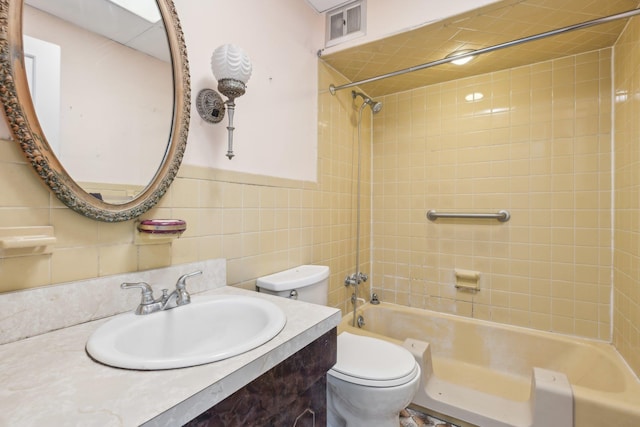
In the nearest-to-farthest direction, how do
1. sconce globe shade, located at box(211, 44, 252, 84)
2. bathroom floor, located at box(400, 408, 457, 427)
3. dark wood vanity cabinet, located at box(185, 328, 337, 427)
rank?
dark wood vanity cabinet, located at box(185, 328, 337, 427), sconce globe shade, located at box(211, 44, 252, 84), bathroom floor, located at box(400, 408, 457, 427)

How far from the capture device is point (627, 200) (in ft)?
4.86

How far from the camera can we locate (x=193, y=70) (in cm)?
111

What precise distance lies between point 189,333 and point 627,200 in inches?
81.9

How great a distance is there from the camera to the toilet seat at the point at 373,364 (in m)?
1.12

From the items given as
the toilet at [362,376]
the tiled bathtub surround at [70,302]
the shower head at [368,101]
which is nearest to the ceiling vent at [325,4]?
the shower head at [368,101]

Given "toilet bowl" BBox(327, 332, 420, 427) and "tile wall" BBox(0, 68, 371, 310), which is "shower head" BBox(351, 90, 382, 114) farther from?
"toilet bowl" BBox(327, 332, 420, 427)

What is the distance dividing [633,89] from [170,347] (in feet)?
7.46

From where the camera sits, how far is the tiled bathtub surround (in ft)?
2.26

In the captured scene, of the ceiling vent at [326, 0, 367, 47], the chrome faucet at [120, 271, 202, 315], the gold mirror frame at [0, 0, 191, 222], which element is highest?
the ceiling vent at [326, 0, 367, 47]

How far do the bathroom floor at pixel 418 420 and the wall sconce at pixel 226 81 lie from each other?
61.7 inches

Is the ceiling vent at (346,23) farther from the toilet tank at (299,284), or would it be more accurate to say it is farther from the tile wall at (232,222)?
the toilet tank at (299,284)

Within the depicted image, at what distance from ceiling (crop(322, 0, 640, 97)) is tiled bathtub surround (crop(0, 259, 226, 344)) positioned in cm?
158

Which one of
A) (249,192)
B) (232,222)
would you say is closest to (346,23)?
(249,192)

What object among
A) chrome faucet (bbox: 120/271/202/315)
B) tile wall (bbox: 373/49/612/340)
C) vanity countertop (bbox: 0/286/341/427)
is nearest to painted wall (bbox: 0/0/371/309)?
chrome faucet (bbox: 120/271/202/315)
